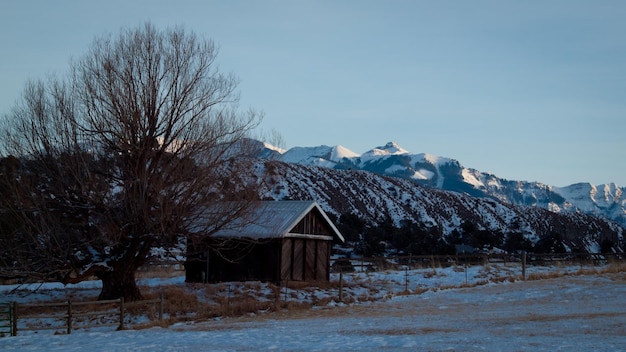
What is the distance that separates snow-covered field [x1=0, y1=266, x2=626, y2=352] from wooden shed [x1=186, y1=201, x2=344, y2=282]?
313cm

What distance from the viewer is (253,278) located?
35750 millimetres

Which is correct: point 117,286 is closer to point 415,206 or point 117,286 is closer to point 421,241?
point 421,241

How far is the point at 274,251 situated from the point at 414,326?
1523 cm

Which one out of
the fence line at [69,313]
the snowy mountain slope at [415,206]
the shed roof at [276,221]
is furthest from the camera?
the snowy mountain slope at [415,206]

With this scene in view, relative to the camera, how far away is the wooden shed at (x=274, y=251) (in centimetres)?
3491

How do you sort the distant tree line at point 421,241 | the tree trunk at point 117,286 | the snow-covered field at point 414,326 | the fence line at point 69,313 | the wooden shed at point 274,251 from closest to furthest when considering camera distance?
the snow-covered field at point 414,326, the fence line at point 69,313, the tree trunk at point 117,286, the wooden shed at point 274,251, the distant tree line at point 421,241

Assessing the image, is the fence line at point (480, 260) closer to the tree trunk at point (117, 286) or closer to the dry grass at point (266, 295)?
the dry grass at point (266, 295)

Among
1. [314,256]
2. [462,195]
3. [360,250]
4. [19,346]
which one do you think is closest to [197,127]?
[19,346]

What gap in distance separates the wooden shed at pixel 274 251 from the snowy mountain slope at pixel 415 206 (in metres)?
45.0

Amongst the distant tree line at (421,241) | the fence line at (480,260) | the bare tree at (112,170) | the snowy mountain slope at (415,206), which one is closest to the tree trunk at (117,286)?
the bare tree at (112,170)

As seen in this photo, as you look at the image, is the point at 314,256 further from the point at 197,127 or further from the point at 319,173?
the point at 319,173

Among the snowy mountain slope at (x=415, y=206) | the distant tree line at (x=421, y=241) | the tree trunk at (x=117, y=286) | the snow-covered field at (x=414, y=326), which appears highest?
the snowy mountain slope at (x=415, y=206)

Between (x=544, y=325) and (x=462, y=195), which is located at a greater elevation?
(x=462, y=195)

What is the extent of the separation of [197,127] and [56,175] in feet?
17.3
